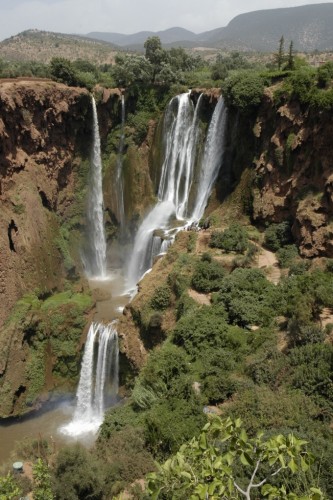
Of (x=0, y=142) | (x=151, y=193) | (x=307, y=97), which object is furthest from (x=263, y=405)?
(x=151, y=193)

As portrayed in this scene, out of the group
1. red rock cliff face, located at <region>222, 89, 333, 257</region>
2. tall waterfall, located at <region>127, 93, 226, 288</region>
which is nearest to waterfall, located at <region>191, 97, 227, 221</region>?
tall waterfall, located at <region>127, 93, 226, 288</region>

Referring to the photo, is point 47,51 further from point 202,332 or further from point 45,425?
point 202,332

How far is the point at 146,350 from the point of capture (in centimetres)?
2247

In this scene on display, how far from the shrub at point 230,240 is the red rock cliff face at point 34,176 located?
40.0 feet

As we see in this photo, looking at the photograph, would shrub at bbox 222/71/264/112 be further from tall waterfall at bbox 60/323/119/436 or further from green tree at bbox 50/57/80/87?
tall waterfall at bbox 60/323/119/436

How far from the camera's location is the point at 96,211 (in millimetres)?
37969

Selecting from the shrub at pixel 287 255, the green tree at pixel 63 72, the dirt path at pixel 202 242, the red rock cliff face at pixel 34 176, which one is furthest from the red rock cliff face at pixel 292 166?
the green tree at pixel 63 72

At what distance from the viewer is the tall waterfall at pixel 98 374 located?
23.9m

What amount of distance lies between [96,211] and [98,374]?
676 inches

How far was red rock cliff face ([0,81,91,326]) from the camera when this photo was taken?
2831 cm

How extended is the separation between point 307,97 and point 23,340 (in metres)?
21.9

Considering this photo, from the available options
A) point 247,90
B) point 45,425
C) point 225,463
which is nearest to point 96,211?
point 247,90

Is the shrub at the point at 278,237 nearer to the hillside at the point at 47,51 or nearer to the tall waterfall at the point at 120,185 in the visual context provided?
the tall waterfall at the point at 120,185

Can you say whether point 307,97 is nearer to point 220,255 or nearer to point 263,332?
point 220,255
